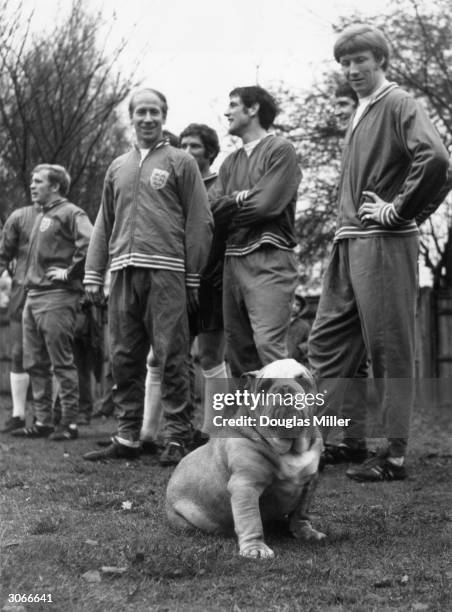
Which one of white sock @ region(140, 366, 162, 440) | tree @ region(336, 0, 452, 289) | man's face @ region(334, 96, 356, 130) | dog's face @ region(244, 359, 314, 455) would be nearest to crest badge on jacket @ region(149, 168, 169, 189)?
man's face @ region(334, 96, 356, 130)

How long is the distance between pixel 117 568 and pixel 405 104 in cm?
308

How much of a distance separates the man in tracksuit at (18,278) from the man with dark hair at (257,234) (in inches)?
110

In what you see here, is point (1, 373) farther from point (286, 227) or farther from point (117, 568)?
point (117, 568)

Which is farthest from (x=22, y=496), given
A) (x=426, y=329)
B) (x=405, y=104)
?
(x=426, y=329)

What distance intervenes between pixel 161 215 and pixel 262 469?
2.97m

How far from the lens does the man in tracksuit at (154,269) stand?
6199mm

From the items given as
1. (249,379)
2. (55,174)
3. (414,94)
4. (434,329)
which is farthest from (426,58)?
(249,379)

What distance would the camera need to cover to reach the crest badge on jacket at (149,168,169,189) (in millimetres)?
6280

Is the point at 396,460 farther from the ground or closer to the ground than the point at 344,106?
closer to the ground

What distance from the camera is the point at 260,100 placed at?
6.29 metres

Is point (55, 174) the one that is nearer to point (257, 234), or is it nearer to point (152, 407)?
point (152, 407)

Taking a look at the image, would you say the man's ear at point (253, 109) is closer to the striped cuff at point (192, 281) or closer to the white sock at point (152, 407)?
the striped cuff at point (192, 281)

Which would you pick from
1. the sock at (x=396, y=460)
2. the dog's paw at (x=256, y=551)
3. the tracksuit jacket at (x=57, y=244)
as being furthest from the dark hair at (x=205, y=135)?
the dog's paw at (x=256, y=551)

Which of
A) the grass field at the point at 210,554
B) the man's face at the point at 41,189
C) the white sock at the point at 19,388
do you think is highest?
the man's face at the point at 41,189
